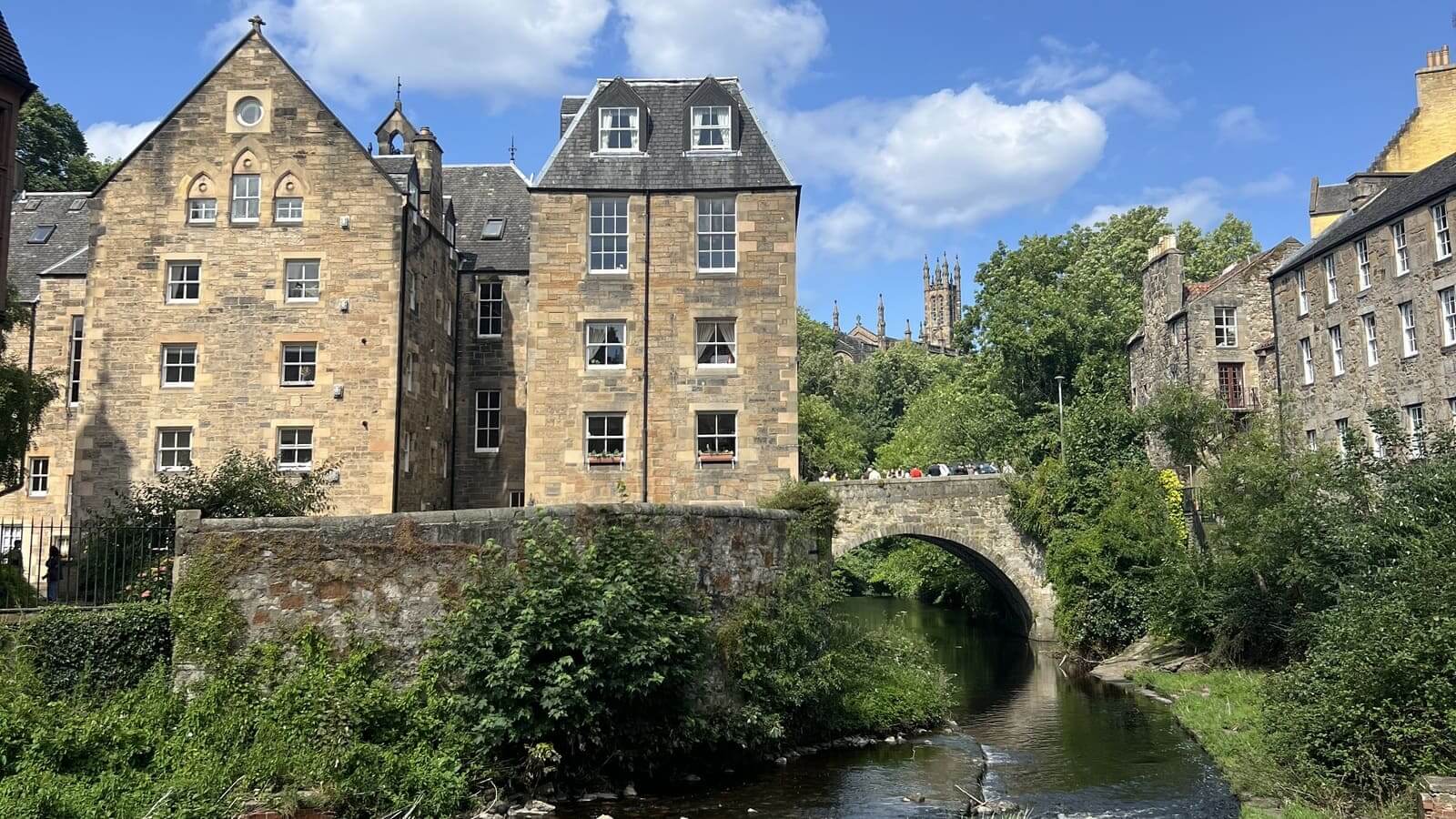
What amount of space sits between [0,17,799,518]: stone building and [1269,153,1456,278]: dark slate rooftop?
17.3 meters

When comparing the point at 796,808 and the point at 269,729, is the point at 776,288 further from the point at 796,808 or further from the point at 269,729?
the point at 269,729

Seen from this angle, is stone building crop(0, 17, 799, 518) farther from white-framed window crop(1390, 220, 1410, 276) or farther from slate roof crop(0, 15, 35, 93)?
white-framed window crop(1390, 220, 1410, 276)

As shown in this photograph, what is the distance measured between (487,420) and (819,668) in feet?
59.8

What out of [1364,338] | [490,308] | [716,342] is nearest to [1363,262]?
[1364,338]

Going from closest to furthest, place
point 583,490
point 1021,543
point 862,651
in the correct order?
point 862,651
point 583,490
point 1021,543

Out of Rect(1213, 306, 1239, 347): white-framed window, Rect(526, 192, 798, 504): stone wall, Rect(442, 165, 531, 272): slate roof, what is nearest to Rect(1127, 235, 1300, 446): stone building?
Rect(1213, 306, 1239, 347): white-framed window

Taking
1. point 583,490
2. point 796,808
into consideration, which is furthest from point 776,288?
point 796,808

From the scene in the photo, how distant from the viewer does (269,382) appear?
27969 millimetres

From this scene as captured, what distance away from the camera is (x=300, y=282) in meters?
28.4

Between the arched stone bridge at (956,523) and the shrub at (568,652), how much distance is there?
15.6m

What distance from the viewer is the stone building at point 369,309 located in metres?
27.7

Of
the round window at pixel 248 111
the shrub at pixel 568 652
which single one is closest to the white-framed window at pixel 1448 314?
the shrub at pixel 568 652

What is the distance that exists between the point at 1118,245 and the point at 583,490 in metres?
39.6

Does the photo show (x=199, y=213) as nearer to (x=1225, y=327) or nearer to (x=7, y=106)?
(x=7, y=106)
